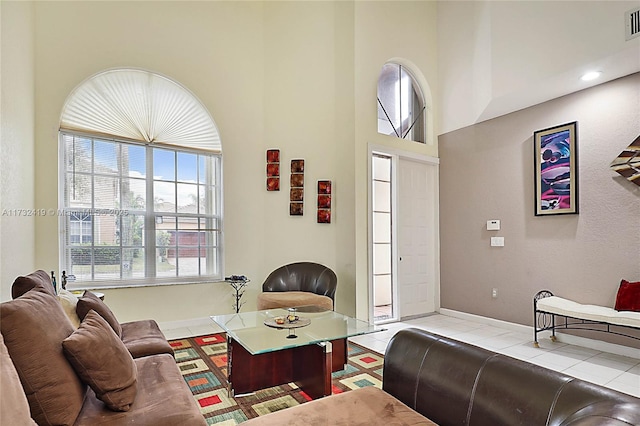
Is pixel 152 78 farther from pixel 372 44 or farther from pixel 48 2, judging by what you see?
pixel 372 44

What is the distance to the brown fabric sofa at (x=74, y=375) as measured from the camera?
130 centimetres

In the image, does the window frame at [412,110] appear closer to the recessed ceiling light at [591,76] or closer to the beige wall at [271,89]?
the beige wall at [271,89]

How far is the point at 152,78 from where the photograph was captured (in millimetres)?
4512

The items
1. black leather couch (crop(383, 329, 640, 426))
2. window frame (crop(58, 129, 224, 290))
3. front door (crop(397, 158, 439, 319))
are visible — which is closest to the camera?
black leather couch (crop(383, 329, 640, 426))

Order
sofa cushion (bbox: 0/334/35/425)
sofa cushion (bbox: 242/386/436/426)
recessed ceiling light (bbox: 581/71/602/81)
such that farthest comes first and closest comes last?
recessed ceiling light (bbox: 581/71/602/81) → sofa cushion (bbox: 242/386/436/426) → sofa cushion (bbox: 0/334/35/425)

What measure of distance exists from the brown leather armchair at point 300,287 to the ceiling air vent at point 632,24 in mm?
3636

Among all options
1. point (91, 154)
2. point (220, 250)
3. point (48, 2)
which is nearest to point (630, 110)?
point (220, 250)

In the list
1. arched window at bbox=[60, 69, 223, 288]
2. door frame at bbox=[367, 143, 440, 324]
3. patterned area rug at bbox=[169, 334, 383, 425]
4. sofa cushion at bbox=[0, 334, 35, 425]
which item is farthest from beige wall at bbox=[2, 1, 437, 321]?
sofa cushion at bbox=[0, 334, 35, 425]

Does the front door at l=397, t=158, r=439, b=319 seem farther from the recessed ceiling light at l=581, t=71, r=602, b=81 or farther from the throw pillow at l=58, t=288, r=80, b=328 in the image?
the throw pillow at l=58, t=288, r=80, b=328

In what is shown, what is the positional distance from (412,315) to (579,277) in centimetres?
207

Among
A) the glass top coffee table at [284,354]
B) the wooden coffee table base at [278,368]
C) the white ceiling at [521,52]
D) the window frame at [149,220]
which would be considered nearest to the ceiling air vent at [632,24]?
the white ceiling at [521,52]

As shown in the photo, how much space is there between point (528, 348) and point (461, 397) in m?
2.96

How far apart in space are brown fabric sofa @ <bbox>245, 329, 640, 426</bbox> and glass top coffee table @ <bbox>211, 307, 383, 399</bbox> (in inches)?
29.4

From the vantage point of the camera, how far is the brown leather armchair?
154 inches
